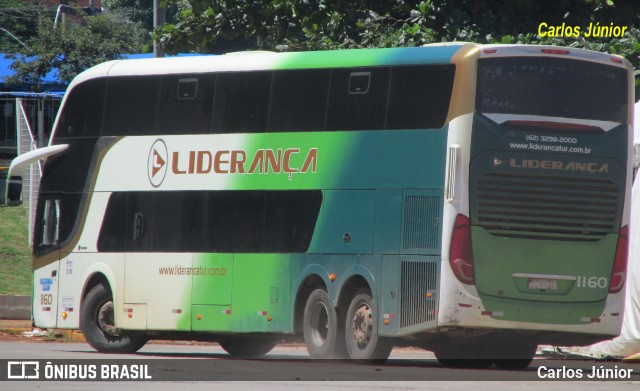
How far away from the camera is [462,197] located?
16.2 meters

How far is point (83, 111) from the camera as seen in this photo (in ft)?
68.4

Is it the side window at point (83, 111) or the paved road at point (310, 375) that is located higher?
the side window at point (83, 111)

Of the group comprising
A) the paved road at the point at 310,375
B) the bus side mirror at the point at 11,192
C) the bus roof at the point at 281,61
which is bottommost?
the paved road at the point at 310,375

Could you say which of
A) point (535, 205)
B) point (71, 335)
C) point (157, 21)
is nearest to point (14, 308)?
point (71, 335)

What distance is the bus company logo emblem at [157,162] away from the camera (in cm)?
1980

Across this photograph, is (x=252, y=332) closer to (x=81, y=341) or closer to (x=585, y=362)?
Answer: (x=585, y=362)

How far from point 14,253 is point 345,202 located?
63.9ft

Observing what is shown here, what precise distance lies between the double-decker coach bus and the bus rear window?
3 cm

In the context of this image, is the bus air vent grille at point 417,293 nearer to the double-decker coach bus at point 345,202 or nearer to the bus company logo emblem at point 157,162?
the double-decker coach bus at point 345,202

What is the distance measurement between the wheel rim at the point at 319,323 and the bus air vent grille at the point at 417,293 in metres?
1.70

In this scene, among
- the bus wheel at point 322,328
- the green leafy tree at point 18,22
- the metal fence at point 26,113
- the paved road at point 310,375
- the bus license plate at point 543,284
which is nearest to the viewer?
the paved road at point 310,375

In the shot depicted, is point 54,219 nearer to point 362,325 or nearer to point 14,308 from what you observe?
point 362,325

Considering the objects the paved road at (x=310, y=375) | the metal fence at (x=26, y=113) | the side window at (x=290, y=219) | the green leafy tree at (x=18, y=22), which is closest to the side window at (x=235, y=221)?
the side window at (x=290, y=219)

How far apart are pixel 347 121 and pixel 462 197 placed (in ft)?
7.35
